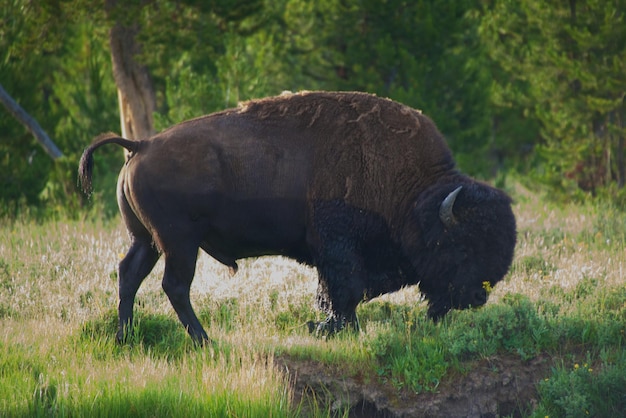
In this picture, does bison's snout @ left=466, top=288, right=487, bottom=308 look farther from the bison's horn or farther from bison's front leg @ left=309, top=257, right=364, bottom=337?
bison's front leg @ left=309, top=257, right=364, bottom=337

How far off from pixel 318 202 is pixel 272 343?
1.21 m

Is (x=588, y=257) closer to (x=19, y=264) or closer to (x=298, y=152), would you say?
(x=298, y=152)

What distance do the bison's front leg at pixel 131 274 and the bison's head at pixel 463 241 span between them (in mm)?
2241

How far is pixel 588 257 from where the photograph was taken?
9578mm

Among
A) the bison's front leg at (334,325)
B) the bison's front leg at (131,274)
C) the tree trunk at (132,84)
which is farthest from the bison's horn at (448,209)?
the tree trunk at (132,84)

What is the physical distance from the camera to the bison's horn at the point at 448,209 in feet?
23.2

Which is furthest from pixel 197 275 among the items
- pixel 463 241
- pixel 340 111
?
pixel 463 241

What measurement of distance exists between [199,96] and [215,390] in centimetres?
861

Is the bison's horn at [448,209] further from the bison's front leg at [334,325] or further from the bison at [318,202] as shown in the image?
the bison's front leg at [334,325]

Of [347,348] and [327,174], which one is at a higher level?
[327,174]

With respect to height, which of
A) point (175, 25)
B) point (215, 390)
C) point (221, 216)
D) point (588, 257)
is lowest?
point (588, 257)

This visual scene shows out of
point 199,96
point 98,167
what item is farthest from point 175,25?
point 98,167

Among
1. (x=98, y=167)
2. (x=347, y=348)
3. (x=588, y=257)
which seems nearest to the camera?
(x=347, y=348)

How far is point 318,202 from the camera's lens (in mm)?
7285
